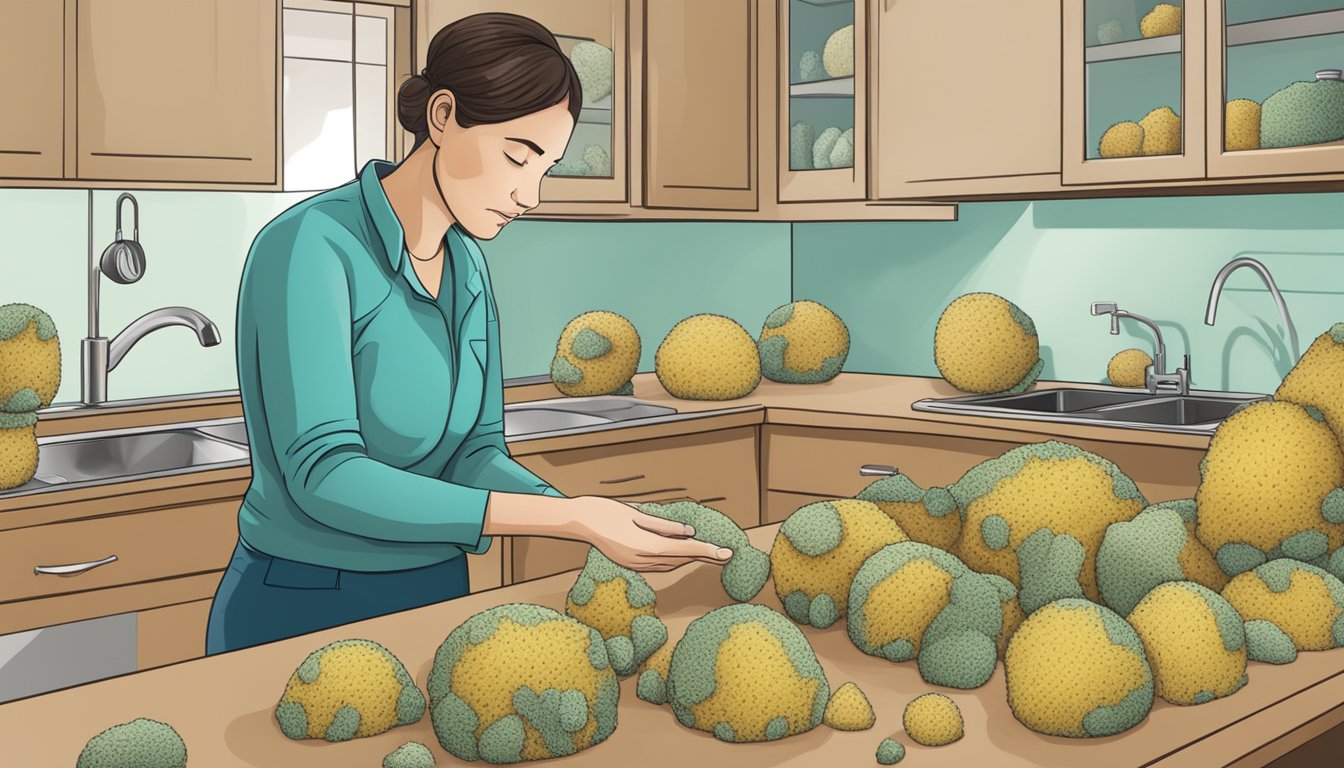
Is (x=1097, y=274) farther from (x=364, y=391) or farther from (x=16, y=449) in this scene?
(x=16, y=449)

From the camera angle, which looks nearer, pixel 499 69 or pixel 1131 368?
pixel 499 69

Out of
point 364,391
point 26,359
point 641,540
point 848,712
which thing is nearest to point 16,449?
point 26,359

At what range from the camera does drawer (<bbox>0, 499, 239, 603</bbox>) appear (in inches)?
72.4

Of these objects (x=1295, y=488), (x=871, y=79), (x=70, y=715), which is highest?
(x=871, y=79)

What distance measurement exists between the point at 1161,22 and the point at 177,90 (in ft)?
5.98

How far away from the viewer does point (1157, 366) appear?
9.39ft

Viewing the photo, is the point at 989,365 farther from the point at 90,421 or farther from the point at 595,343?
the point at 90,421

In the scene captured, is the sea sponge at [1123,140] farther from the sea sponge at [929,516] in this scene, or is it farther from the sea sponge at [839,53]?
the sea sponge at [929,516]

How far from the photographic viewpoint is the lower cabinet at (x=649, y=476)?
2.39 m

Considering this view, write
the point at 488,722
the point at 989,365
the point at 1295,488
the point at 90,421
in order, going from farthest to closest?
the point at 989,365, the point at 90,421, the point at 1295,488, the point at 488,722

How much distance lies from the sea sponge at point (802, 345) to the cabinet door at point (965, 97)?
0.33 m

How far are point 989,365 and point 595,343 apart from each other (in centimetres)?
85

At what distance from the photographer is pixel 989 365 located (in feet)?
9.25

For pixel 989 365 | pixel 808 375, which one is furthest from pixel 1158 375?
pixel 808 375
